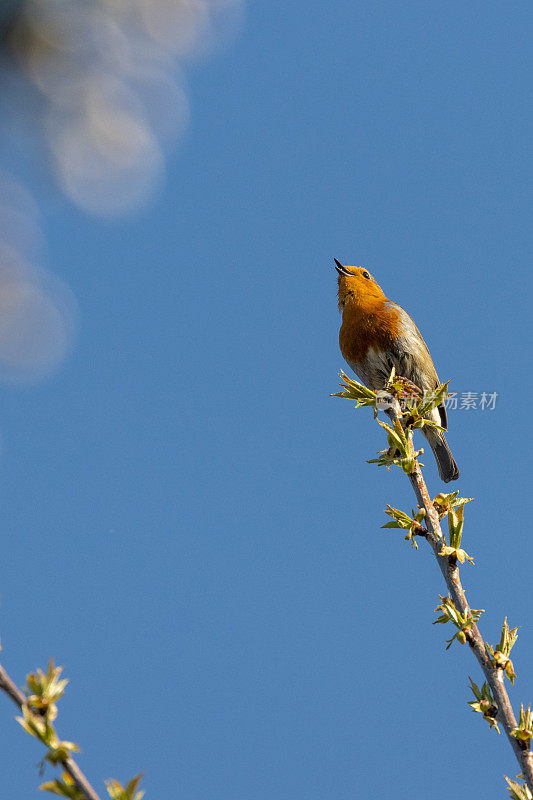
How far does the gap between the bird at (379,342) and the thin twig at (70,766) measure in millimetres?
4298

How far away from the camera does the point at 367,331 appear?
5.54 meters

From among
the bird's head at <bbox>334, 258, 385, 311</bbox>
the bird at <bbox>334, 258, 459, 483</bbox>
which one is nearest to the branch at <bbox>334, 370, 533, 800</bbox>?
the bird at <bbox>334, 258, 459, 483</bbox>

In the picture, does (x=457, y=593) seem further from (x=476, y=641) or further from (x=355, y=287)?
(x=355, y=287)

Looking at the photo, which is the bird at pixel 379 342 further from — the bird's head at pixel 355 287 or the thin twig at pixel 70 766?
the thin twig at pixel 70 766

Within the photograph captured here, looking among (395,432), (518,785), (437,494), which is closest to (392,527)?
(437,494)

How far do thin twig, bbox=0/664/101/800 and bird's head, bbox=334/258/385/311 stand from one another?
489 cm

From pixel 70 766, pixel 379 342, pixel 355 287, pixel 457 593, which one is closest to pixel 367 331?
pixel 379 342

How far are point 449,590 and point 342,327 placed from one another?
154 inches

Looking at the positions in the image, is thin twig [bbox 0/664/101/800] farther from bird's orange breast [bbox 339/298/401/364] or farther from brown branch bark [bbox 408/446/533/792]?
bird's orange breast [bbox 339/298/401/364]

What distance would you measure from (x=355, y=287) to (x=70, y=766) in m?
5.15

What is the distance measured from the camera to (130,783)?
4.11 feet

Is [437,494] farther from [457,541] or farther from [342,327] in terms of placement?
[342,327]

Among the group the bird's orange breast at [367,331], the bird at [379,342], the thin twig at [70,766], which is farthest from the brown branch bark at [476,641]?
the bird's orange breast at [367,331]

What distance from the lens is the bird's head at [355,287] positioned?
5.92 meters
